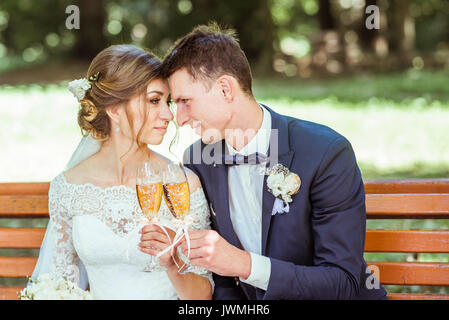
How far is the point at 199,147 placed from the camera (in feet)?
11.1

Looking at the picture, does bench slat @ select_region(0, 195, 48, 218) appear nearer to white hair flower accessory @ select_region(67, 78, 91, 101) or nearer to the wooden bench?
the wooden bench

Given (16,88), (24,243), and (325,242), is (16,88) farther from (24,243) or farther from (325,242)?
(325,242)

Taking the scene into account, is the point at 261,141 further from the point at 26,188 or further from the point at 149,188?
the point at 26,188

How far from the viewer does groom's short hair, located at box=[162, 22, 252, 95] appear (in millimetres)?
3057

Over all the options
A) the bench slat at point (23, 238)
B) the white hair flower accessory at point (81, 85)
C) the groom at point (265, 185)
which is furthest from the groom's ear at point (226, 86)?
the bench slat at point (23, 238)

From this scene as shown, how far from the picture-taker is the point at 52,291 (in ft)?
8.52

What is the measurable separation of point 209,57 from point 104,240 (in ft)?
3.87

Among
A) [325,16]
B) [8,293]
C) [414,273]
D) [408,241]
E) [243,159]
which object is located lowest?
[8,293]

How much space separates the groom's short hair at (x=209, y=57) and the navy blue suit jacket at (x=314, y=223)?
0.34 meters

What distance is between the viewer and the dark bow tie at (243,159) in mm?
3109

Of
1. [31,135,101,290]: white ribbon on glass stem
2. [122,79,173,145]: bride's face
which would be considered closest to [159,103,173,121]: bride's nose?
[122,79,173,145]: bride's face

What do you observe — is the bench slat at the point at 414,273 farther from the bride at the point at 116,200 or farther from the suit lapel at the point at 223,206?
the bride at the point at 116,200

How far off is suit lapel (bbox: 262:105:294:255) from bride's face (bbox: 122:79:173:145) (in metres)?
0.62

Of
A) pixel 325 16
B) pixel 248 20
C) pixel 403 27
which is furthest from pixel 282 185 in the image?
pixel 325 16
